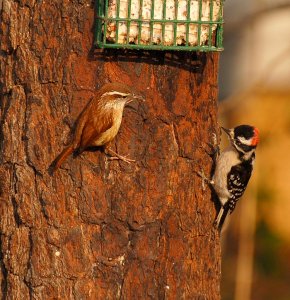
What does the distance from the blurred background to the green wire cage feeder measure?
3.82 meters

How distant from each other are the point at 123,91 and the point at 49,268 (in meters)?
1.21

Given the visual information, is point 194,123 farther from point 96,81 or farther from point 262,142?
point 262,142

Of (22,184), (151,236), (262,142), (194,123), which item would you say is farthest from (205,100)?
(262,142)

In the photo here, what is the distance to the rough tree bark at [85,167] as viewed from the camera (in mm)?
5457

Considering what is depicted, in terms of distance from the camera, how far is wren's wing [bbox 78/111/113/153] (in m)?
5.27

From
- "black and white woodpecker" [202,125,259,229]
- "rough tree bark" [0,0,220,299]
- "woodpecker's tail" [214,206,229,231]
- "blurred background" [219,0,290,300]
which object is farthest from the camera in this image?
"blurred background" [219,0,290,300]

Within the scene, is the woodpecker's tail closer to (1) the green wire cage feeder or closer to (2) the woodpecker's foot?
(2) the woodpecker's foot

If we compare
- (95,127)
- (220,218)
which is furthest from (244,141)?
(95,127)

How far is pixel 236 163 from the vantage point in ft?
21.9

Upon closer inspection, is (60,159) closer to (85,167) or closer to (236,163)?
(85,167)

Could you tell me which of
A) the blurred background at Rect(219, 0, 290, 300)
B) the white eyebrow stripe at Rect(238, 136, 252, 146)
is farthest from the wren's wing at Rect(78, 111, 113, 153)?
the blurred background at Rect(219, 0, 290, 300)

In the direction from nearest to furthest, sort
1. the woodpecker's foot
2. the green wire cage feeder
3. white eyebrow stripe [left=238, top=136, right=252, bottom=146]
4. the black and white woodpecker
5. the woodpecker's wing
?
the green wire cage feeder → the woodpecker's foot → the black and white woodpecker → the woodpecker's wing → white eyebrow stripe [left=238, top=136, right=252, bottom=146]

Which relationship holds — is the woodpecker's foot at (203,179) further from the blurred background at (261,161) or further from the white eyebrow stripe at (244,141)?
the blurred background at (261,161)

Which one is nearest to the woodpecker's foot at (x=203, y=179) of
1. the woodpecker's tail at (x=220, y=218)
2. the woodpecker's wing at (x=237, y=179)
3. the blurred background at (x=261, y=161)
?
the woodpecker's tail at (x=220, y=218)
